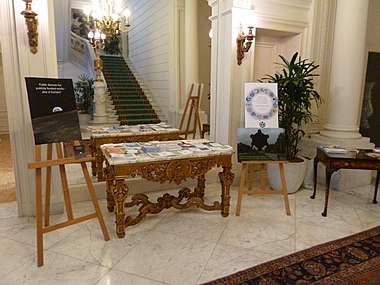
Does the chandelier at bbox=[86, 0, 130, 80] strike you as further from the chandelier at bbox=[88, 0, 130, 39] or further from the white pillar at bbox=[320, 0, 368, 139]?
the white pillar at bbox=[320, 0, 368, 139]

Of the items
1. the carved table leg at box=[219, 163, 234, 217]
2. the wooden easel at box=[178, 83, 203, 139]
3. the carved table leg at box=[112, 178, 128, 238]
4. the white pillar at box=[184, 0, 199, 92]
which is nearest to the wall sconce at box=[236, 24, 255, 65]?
the wooden easel at box=[178, 83, 203, 139]

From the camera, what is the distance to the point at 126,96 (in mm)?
4238

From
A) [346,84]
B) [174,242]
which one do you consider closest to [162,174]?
[174,242]

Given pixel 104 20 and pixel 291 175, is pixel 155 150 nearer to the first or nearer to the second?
pixel 291 175

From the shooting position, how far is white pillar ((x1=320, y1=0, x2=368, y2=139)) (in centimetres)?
387

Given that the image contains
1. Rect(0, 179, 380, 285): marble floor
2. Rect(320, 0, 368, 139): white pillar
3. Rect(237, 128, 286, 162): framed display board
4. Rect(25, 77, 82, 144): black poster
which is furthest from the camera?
Rect(320, 0, 368, 139): white pillar

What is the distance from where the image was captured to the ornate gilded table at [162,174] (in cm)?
254

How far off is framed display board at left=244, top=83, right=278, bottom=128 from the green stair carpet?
1.45 meters

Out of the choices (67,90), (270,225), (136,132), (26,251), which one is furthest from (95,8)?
(270,225)

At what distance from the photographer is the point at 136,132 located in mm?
3527

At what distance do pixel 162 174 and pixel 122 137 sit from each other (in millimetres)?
990

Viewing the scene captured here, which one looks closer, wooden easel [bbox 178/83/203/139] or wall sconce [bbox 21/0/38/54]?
wall sconce [bbox 21/0/38/54]

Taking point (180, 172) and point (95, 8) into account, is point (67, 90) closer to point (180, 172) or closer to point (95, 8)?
point (180, 172)

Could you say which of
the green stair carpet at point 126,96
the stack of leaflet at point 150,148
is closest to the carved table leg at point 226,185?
the stack of leaflet at point 150,148
